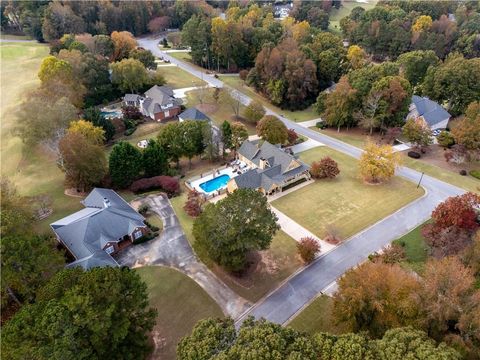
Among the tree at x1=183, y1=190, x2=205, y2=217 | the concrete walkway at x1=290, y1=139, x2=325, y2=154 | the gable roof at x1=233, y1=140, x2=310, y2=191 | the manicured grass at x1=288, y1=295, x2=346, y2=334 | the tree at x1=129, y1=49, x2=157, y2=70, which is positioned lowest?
the manicured grass at x1=288, y1=295, x2=346, y2=334

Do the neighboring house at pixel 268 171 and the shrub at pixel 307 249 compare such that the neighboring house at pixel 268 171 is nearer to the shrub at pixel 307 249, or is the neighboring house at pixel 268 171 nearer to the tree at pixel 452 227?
the shrub at pixel 307 249

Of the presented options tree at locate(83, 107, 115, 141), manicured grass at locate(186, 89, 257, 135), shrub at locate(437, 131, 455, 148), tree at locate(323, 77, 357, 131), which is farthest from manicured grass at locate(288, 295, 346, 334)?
tree at locate(83, 107, 115, 141)

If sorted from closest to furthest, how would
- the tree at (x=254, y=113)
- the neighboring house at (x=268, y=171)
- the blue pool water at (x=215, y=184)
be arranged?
the neighboring house at (x=268, y=171) → the blue pool water at (x=215, y=184) → the tree at (x=254, y=113)

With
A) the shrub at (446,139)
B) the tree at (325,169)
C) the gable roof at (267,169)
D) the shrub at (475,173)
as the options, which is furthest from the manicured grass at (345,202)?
the shrub at (446,139)

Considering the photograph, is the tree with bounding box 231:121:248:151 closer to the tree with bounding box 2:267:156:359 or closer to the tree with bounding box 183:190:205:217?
the tree with bounding box 183:190:205:217

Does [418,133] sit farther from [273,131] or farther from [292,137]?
[273,131]
